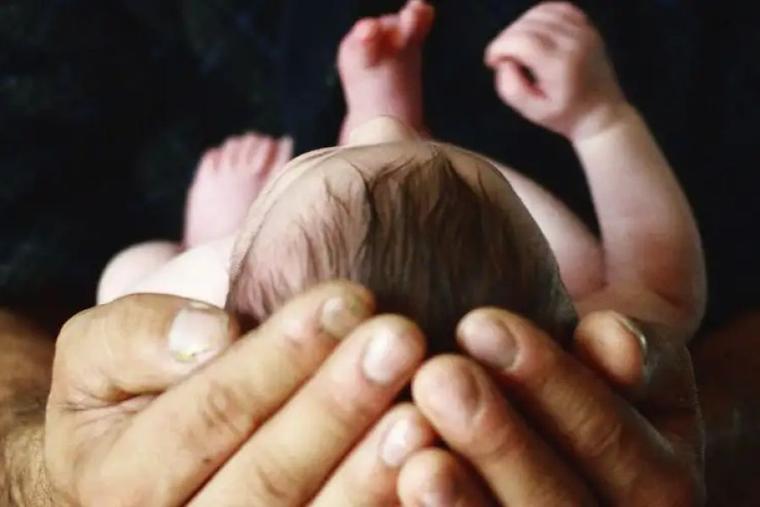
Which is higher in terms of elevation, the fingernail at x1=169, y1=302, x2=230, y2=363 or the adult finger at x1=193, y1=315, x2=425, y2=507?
the fingernail at x1=169, y1=302, x2=230, y2=363

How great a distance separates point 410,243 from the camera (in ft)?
1.74

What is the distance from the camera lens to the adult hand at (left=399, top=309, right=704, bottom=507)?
1.50 feet

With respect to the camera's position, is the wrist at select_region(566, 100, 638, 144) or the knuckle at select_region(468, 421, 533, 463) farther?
the wrist at select_region(566, 100, 638, 144)

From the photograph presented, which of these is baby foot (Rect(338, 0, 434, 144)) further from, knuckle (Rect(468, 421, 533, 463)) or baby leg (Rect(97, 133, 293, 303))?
knuckle (Rect(468, 421, 533, 463))

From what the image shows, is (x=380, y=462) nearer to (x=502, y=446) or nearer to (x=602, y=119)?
(x=502, y=446)

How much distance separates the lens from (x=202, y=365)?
51cm

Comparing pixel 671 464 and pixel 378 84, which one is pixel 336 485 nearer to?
pixel 671 464

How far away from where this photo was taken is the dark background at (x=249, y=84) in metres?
1.01

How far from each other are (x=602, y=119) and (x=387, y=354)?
1.70 feet

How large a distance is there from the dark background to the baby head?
428mm

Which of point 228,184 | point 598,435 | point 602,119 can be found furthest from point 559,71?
point 598,435

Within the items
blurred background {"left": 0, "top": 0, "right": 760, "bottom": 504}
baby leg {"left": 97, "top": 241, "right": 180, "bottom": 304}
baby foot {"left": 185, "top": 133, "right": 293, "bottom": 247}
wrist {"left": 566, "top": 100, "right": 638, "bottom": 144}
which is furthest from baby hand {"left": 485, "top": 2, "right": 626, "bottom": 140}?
baby leg {"left": 97, "top": 241, "right": 180, "bottom": 304}

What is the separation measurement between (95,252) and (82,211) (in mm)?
40

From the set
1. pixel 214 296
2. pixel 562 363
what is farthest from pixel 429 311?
pixel 214 296
